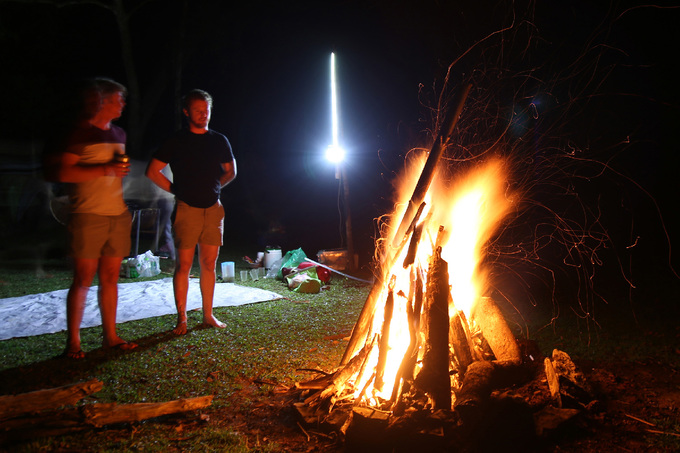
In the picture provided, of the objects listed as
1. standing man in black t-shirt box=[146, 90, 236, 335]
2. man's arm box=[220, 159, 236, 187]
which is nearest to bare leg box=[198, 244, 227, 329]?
standing man in black t-shirt box=[146, 90, 236, 335]

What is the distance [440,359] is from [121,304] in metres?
4.27

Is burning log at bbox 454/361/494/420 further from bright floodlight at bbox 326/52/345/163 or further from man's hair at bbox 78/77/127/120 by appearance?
bright floodlight at bbox 326/52/345/163

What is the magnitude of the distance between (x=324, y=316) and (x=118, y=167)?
262 centimetres

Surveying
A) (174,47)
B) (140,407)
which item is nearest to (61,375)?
(140,407)

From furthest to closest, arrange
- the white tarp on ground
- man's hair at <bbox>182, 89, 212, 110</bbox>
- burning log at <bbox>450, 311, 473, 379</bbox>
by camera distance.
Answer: the white tarp on ground < man's hair at <bbox>182, 89, 212, 110</bbox> < burning log at <bbox>450, 311, 473, 379</bbox>

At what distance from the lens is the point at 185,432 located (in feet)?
7.21

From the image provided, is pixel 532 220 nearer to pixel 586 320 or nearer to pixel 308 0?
pixel 586 320

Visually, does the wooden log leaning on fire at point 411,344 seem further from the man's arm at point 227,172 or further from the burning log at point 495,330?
the man's arm at point 227,172

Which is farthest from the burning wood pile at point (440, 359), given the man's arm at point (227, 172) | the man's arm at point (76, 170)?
the man's arm at point (76, 170)

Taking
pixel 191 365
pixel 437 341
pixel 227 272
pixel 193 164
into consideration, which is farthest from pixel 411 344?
pixel 227 272

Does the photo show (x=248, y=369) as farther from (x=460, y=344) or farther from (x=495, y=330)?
(x=495, y=330)

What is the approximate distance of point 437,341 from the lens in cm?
229

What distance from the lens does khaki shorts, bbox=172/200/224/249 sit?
3.95 meters

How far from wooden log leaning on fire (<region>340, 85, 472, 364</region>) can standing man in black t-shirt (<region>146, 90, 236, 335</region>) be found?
73.4 inches
